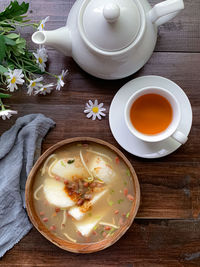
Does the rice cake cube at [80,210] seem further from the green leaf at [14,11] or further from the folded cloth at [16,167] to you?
the green leaf at [14,11]

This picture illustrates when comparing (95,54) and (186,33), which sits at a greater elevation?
(95,54)

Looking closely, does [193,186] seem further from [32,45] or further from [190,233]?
[32,45]

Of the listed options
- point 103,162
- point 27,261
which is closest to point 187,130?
point 103,162

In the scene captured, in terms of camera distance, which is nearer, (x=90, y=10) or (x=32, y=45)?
(x=90, y=10)

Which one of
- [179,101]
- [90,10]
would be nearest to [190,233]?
[179,101]

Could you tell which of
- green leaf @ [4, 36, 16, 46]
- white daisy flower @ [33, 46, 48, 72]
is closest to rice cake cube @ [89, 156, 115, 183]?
white daisy flower @ [33, 46, 48, 72]

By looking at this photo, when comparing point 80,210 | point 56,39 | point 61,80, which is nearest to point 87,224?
point 80,210

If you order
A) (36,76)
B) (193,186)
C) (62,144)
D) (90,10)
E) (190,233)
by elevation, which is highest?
(90,10)
